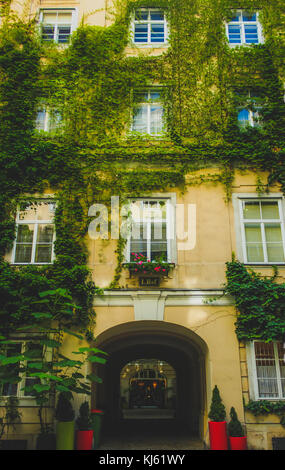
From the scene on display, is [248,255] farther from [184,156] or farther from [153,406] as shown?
[153,406]

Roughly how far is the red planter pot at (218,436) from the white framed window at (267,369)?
117cm

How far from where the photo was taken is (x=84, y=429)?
9.10 m

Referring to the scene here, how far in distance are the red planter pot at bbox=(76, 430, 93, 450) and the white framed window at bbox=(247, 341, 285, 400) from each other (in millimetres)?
4197

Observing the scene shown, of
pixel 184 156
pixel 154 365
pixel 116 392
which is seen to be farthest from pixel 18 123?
pixel 154 365

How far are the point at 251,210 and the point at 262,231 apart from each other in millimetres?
743

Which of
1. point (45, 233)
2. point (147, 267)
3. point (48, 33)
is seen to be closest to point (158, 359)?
point (147, 267)

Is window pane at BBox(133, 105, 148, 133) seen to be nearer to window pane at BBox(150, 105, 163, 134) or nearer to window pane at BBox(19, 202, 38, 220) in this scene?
window pane at BBox(150, 105, 163, 134)

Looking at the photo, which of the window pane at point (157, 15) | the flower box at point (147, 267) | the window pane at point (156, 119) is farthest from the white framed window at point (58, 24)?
the flower box at point (147, 267)

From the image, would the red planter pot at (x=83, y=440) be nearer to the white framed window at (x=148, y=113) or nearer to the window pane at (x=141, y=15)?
the white framed window at (x=148, y=113)

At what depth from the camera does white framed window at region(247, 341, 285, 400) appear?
9.66 metres

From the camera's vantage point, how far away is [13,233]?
10875 mm

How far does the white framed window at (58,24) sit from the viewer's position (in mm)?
13547
